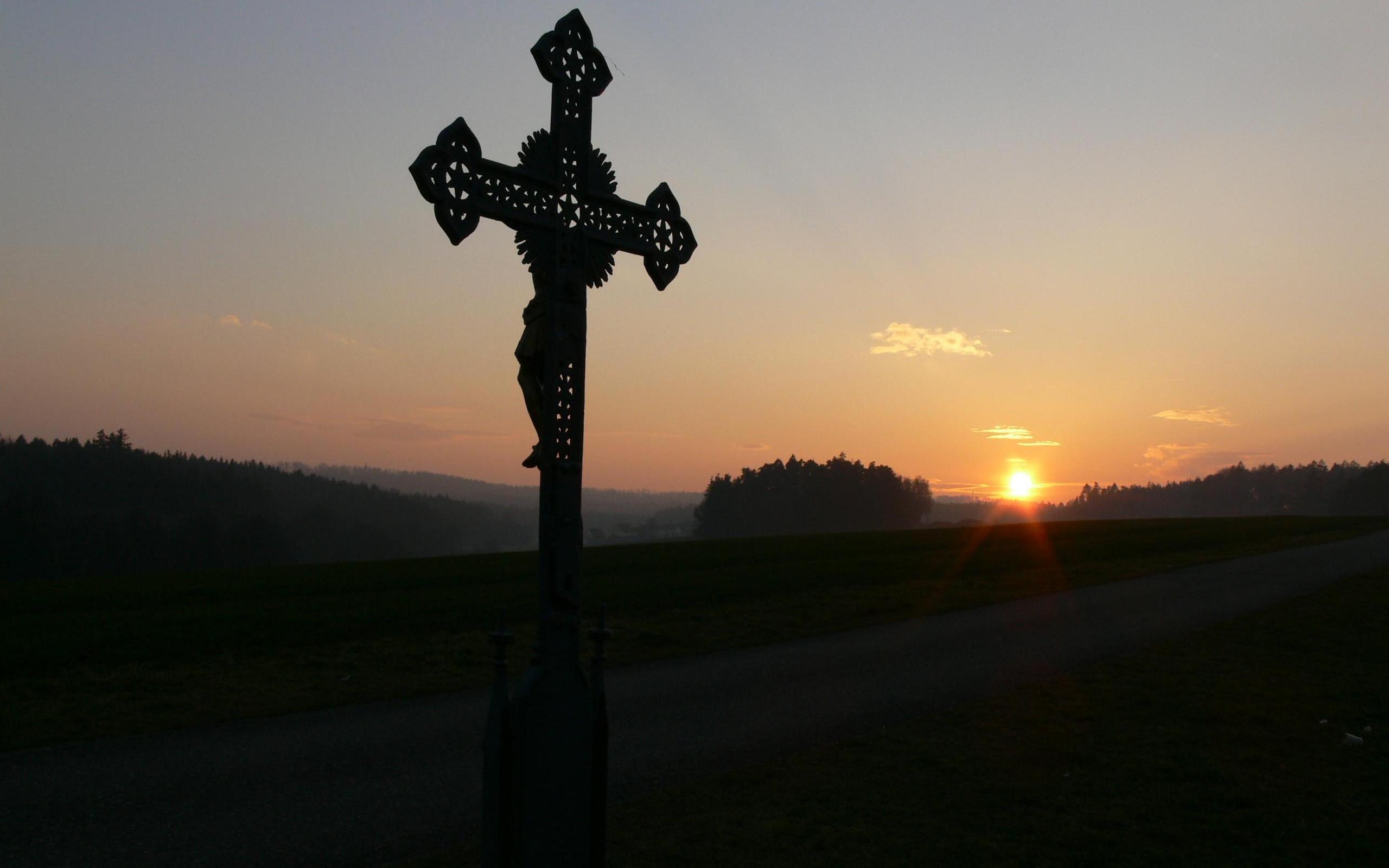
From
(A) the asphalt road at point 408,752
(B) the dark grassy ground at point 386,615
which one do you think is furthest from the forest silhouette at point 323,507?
(A) the asphalt road at point 408,752

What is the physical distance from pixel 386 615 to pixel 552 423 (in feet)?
46.2

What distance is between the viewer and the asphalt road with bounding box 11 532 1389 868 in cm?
629

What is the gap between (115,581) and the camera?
25.1 m

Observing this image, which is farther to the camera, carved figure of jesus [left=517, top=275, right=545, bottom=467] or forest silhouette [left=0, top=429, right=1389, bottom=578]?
forest silhouette [left=0, top=429, right=1389, bottom=578]

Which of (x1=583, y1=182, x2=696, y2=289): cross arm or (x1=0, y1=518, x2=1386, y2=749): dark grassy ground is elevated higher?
(x1=583, y1=182, x2=696, y2=289): cross arm

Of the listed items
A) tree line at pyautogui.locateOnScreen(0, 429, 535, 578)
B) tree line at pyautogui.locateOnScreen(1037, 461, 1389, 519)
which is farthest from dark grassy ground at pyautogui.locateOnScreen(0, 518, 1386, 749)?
tree line at pyautogui.locateOnScreen(1037, 461, 1389, 519)

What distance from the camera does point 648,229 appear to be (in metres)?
4.53

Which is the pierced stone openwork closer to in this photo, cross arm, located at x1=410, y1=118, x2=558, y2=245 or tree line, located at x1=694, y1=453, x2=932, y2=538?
cross arm, located at x1=410, y1=118, x2=558, y2=245

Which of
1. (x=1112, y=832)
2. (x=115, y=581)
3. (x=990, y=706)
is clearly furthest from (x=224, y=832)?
(x=115, y=581)

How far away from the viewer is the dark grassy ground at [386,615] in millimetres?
10609

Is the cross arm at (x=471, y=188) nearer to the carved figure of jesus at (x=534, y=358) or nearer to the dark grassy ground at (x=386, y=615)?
the carved figure of jesus at (x=534, y=358)

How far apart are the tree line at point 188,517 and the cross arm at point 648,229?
6648 centimetres

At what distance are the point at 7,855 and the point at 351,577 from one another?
64.4 feet

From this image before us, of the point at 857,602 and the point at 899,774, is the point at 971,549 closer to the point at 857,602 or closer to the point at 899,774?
the point at 857,602
